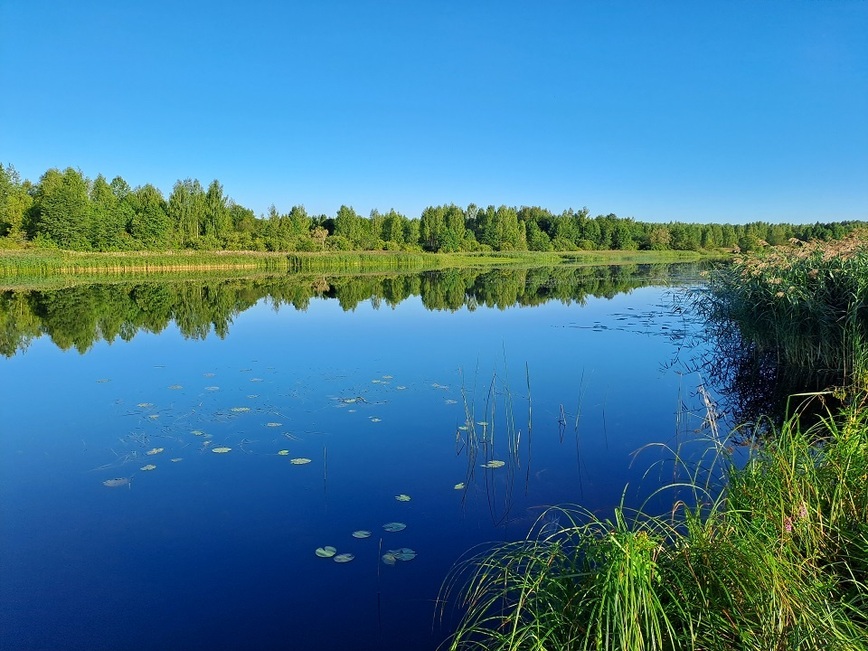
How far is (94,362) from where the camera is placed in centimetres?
1136

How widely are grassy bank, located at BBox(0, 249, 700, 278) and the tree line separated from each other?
570cm

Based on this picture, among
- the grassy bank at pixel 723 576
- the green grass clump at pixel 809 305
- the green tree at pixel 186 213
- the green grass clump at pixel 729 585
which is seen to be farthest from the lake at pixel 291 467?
the green tree at pixel 186 213

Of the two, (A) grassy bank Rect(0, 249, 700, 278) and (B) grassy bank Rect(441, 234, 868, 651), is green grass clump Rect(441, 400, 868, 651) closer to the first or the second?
(B) grassy bank Rect(441, 234, 868, 651)

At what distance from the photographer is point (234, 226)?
57812mm

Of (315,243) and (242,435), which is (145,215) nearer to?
(315,243)

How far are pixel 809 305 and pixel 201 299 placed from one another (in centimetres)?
2050

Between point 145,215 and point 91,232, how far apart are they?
4.50 m

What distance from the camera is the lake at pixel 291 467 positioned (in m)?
3.68

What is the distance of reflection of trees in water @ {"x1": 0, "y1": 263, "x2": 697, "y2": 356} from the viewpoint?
15094 mm

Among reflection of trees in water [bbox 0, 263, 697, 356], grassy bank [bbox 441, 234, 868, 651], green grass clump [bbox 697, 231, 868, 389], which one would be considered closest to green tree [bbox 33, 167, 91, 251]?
reflection of trees in water [bbox 0, 263, 697, 356]

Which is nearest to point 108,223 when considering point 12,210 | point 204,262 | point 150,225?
point 150,225

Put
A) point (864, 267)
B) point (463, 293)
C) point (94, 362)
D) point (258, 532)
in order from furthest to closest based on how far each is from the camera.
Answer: point (463, 293), point (94, 362), point (864, 267), point (258, 532)

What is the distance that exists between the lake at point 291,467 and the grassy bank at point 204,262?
2404 centimetres

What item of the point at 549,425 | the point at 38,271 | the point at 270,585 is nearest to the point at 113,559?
the point at 270,585
